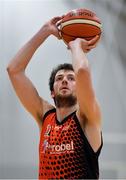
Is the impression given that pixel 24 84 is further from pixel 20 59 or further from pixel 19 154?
pixel 19 154

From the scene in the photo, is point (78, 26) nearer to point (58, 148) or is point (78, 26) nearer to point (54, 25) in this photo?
point (54, 25)

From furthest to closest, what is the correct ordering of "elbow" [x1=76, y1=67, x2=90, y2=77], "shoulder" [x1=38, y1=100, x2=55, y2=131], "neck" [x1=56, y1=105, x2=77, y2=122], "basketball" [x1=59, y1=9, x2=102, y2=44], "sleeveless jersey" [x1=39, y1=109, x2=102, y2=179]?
"shoulder" [x1=38, y1=100, x2=55, y2=131] < "neck" [x1=56, y1=105, x2=77, y2=122] < "basketball" [x1=59, y1=9, x2=102, y2=44] < "sleeveless jersey" [x1=39, y1=109, x2=102, y2=179] < "elbow" [x1=76, y1=67, x2=90, y2=77]

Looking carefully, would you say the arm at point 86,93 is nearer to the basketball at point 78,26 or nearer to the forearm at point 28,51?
the basketball at point 78,26

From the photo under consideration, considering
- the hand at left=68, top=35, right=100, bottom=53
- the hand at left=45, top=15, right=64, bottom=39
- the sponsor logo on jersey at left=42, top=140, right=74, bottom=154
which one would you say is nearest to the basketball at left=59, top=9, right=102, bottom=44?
the hand at left=45, top=15, right=64, bottom=39

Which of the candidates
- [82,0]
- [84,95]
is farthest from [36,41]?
[82,0]

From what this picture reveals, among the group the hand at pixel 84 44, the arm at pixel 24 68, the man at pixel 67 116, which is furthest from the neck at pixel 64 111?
the hand at pixel 84 44

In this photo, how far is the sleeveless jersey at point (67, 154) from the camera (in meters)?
1.84

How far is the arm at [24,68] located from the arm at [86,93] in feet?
1.01

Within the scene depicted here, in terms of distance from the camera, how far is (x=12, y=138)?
334 centimetres

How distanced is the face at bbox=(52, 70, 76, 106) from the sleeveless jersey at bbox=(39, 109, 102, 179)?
0.11 meters

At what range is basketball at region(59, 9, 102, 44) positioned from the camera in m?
1.96

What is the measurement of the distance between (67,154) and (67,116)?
Answer: 0.70 feet

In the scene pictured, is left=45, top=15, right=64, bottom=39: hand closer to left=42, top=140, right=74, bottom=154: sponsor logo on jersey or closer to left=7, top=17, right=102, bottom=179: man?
left=7, top=17, right=102, bottom=179: man

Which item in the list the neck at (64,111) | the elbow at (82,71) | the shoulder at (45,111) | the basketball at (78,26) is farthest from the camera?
the shoulder at (45,111)
